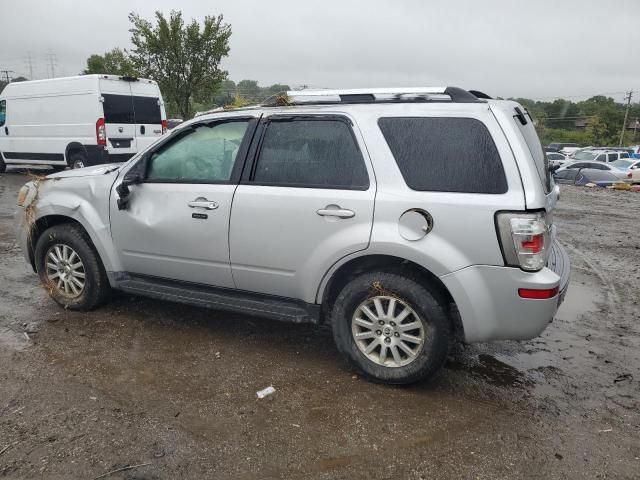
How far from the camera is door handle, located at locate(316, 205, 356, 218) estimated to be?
3.39 m

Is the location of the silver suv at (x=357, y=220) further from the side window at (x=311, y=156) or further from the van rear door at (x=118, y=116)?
the van rear door at (x=118, y=116)

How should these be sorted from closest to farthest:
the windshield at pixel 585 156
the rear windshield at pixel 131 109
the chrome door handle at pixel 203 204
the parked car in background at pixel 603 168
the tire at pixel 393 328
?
the tire at pixel 393 328
the chrome door handle at pixel 203 204
the rear windshield at pixel 131 109
the parked car in background at pixel 603 168
the windshield at pixel 585 156

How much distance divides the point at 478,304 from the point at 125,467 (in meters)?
2.12

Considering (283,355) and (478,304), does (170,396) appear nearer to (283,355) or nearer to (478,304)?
(283,355)

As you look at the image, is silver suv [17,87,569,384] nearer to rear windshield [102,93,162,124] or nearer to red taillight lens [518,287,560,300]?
red taillight lens [518,287,560,300]

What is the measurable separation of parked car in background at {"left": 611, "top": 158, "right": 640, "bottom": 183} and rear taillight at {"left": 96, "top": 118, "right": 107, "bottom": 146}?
18123 millimetres

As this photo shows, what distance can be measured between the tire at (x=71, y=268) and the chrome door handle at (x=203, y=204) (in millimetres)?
1174

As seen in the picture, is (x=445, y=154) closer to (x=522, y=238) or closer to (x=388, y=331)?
(x=522, y=238)

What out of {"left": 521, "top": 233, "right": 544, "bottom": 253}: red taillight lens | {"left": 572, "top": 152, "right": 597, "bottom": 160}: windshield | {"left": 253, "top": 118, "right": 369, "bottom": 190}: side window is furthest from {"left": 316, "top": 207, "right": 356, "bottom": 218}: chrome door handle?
{"left": 572, "top": 152, "right": 597, "bottom": 160}: windshield

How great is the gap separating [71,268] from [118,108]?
8742mm

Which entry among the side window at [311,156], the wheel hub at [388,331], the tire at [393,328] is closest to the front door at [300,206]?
the side window at [311,156]

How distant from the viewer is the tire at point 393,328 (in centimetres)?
329

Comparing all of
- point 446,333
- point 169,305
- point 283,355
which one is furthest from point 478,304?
point 169,305

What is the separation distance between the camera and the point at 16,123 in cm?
1378
